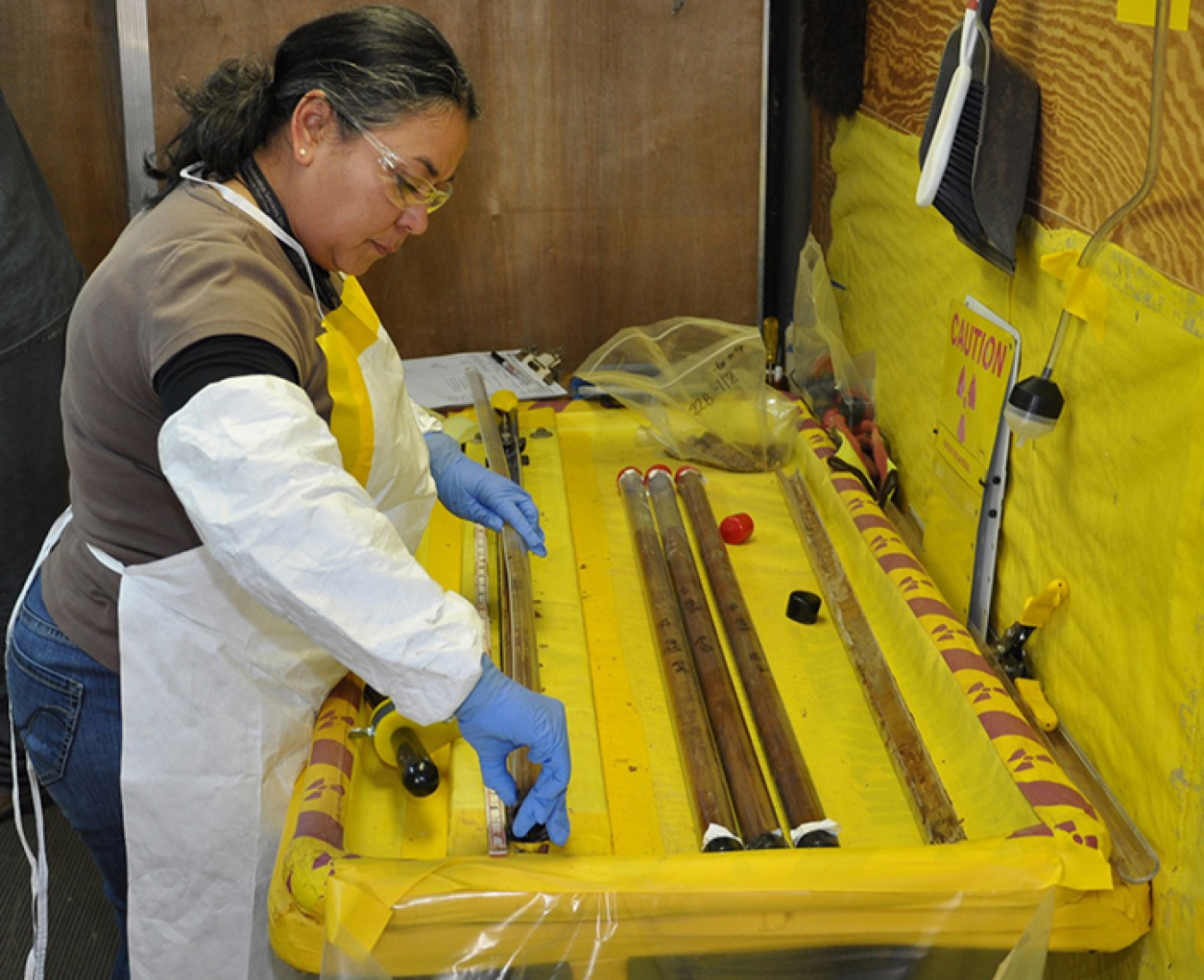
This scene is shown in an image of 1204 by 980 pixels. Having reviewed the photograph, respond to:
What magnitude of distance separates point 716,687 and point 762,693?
0.05 meters

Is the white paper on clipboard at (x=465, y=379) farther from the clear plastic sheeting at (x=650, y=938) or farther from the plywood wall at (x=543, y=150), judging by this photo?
the clear plastic sheeting at (x=650, y=938)

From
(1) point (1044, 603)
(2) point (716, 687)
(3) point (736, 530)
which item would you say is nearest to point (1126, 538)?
(1) point (1044, 603)

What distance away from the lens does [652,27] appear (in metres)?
2.15

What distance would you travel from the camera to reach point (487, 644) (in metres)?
1.41

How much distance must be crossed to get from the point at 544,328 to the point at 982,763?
4.66ft

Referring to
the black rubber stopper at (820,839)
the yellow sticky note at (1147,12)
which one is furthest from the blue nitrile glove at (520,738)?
the yellow sticky note at (1147,12)

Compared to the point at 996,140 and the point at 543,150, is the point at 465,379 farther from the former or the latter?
the point at 996,140

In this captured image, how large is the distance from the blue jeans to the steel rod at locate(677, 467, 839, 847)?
0.67m

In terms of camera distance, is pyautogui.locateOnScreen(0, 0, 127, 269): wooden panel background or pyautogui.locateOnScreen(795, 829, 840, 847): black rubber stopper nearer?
pyautogui.locateOnScreen(795, 829, 840, 847): black rubber stopper

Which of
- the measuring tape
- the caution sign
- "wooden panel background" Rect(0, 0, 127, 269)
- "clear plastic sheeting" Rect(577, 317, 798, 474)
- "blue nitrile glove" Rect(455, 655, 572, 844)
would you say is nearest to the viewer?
"blue nitrile glove" Rect(455, 655, 572, 844)

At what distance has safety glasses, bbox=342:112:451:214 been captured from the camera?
3.42ft

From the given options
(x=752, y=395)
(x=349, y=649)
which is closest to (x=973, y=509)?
(x=752, y=395)

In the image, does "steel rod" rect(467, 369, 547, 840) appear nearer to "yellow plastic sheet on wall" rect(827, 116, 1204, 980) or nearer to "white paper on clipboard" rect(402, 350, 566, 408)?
"white paper on clipboard" rect(402, 350, 566, 408)

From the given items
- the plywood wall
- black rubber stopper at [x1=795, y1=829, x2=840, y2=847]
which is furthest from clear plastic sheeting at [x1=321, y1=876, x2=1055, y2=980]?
the plywood wall
